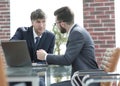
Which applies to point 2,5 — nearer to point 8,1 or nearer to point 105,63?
point 8,1

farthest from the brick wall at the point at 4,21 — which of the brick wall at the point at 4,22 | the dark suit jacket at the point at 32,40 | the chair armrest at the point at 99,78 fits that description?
the chair armrest at the point at 99,78

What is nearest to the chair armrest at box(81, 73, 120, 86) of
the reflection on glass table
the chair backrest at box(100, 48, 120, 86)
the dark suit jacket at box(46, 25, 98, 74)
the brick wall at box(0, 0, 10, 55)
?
the chair backrest at box(100, 48, 120, 86)

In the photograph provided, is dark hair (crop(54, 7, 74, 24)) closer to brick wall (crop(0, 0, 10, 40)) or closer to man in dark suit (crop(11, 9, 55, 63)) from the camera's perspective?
man in dark suit (crop(11, 9, 55, 63))

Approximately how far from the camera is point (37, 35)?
4.30m

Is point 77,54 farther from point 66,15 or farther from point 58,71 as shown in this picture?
point 66,15

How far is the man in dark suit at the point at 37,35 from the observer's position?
420cm

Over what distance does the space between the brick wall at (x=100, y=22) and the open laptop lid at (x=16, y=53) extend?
89.5 inches

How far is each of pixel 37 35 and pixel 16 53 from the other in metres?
1.15

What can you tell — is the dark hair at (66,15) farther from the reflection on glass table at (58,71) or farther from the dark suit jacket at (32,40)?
the dark suit jacket at (32,40)

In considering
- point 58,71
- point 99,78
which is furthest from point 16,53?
point 99,78

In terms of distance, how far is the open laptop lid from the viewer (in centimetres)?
312

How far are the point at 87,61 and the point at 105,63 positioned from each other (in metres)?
0.18

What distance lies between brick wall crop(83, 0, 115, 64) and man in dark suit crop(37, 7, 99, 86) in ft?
6.35

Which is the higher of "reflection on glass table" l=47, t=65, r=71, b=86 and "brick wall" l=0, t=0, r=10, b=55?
"brick wall" l=0, t=0, r=10, b=55
